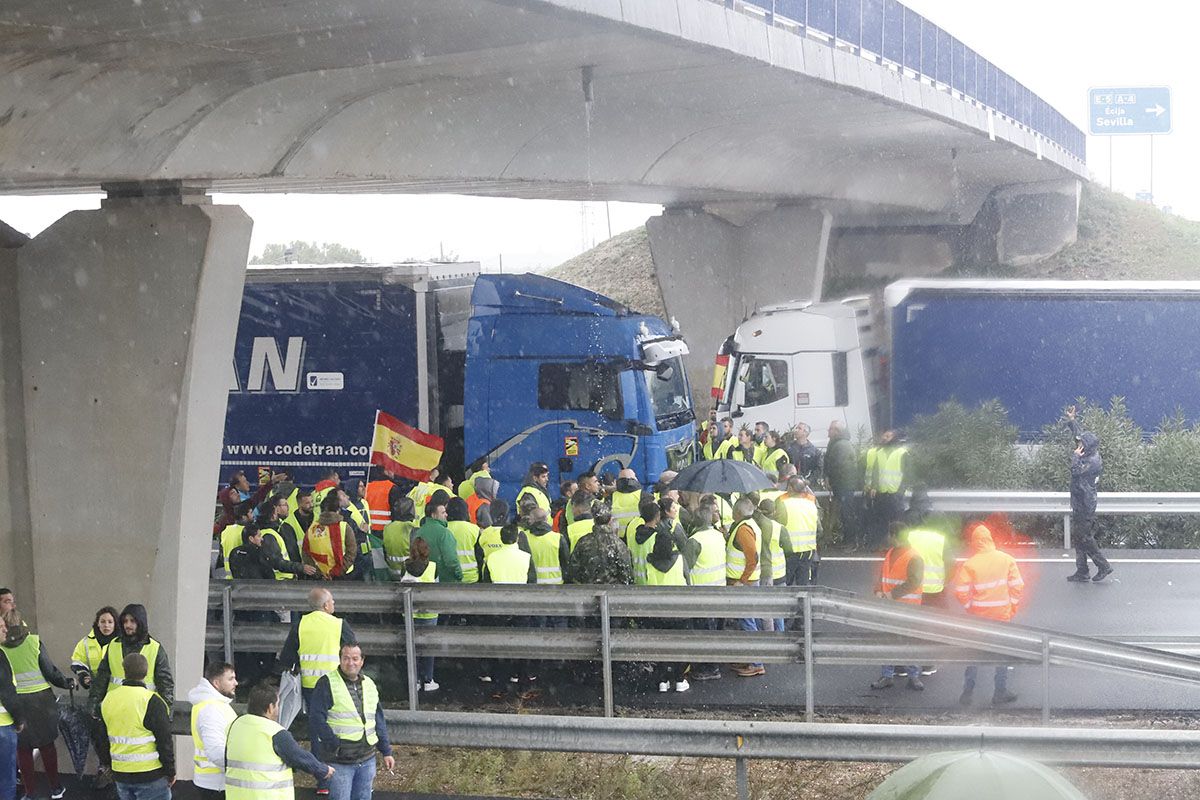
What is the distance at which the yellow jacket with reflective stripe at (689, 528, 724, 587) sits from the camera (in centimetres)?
1129

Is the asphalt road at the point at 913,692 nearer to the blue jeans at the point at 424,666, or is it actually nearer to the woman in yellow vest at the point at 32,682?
the blue jeans at the point at 424,666

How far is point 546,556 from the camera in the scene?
1136 centimetres

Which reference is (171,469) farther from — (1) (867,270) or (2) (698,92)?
(1) (867,270)

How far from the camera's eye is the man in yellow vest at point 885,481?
1642 centimetres

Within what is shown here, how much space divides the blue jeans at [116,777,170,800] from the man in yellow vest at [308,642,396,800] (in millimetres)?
1013

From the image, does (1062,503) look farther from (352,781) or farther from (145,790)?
(145,790)

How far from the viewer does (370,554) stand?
1304 centimetres

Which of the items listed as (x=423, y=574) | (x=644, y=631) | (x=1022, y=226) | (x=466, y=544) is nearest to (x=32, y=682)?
(x=423, y=574)

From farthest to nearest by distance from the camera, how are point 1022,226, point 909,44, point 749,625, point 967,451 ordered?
point 1022,226, point 909,44, point 967,451, point 749,625

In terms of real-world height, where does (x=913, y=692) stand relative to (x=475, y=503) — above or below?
below

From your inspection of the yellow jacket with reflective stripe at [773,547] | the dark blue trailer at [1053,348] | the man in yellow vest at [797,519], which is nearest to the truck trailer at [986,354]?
the dark blue trailer at [1053,348]

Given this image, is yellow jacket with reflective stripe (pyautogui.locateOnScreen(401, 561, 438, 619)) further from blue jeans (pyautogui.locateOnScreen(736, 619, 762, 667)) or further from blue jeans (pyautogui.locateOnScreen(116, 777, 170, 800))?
blue jeans (pyautogui.locateOnScreen(116, 777, 170, 800))

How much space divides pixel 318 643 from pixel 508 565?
9.40 feet

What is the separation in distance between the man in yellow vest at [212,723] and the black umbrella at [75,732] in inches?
83.7
